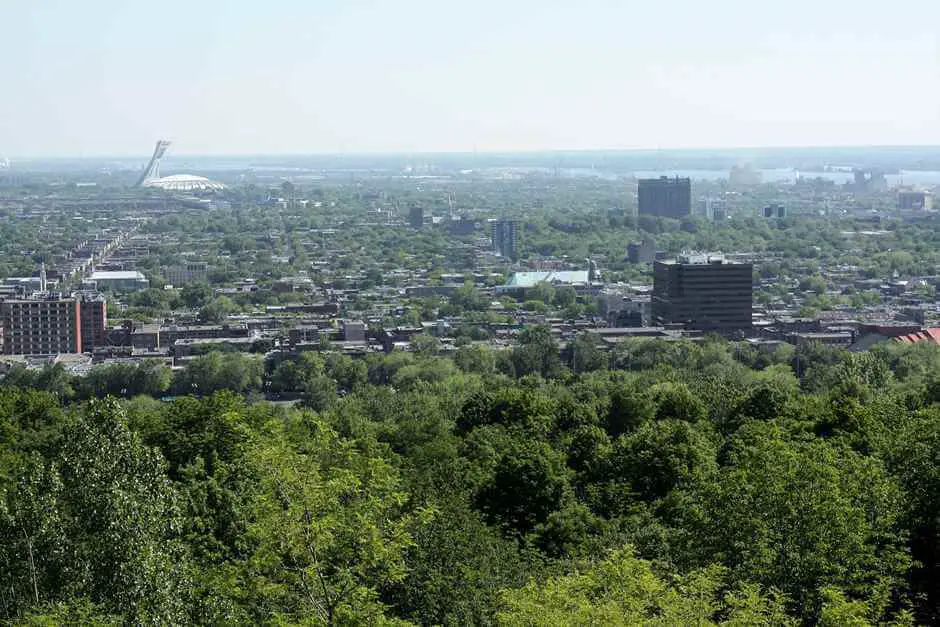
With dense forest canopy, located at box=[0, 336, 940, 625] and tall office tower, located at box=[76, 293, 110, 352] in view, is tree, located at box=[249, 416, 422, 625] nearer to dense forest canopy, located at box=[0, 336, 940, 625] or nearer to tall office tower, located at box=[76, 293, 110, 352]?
dense forest canopy, located at box=[0, 336, 940, 625]

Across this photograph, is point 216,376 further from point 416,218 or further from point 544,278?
point 416,218

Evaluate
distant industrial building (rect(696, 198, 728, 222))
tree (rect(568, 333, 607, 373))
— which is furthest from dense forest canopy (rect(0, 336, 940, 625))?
distant industrial building (rect(696, 198, 728, 222))

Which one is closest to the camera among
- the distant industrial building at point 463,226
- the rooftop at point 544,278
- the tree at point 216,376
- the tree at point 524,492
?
the tree at point 524,492

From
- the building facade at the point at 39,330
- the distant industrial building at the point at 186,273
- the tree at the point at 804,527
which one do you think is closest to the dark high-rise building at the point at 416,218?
the distant industrial building at the point at 186,273

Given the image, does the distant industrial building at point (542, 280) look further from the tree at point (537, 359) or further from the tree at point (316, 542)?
the tree at point (316, 542)

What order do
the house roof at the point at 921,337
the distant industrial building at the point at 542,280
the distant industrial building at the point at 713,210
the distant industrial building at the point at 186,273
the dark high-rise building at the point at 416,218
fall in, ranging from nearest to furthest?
the house roof at the point at 921,337 < the distant industrial building at the point at 542,280 < the distant industrial building at the point at 186,273 < the dark high-rise building at the point at 416,218 < the distant industrial building at the point at 713,210

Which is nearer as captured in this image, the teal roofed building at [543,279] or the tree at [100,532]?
the tree at [100,532]
